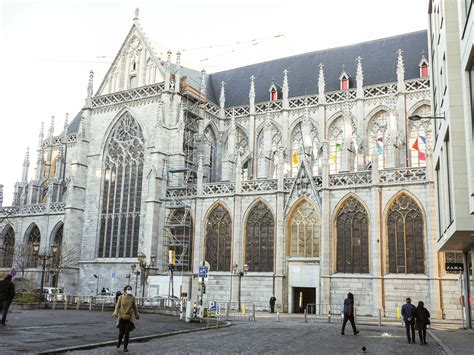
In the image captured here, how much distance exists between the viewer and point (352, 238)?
33.2 meters

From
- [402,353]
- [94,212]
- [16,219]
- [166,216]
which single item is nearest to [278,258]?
[166,216]

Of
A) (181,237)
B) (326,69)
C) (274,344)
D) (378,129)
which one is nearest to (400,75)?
(378,129)

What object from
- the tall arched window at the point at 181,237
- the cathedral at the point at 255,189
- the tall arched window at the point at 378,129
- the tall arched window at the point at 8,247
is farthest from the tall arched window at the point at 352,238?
the tall arched window at the point at 8,247

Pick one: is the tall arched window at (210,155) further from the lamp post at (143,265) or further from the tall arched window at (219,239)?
the lamp post at (143,265)

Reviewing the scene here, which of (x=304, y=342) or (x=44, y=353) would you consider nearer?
(x=44, y=353)

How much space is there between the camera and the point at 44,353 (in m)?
11.0

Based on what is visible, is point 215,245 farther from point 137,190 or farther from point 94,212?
point 94,212

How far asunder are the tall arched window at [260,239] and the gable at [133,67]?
14.8 meters

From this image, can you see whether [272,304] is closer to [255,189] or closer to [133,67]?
[255,189]

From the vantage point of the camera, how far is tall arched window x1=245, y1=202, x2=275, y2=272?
118 feet

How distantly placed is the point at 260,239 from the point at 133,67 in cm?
1953

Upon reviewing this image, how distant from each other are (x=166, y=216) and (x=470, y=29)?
28.8m

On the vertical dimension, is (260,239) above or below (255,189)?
below

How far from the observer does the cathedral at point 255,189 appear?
32.0m
